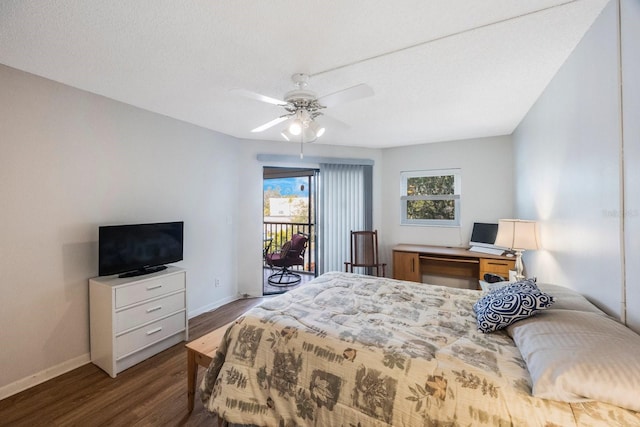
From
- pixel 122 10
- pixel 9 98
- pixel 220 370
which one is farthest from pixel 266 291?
pixel 122 10

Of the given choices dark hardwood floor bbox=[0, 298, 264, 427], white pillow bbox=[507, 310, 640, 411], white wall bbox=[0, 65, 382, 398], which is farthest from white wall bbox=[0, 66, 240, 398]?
white pillow bbox=[507, 310, 640, 411]

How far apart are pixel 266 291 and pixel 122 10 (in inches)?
150

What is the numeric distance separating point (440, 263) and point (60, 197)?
14.8 ft

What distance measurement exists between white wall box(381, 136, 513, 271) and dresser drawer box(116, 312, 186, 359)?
→ 324 centimetres

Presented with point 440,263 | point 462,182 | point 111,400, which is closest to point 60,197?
point 111,400

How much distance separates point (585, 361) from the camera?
97 cm

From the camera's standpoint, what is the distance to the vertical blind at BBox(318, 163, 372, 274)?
437 cm

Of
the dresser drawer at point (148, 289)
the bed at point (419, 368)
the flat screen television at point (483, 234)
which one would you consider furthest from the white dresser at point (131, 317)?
the flat screen television at point (483, 234)

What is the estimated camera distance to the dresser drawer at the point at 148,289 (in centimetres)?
226

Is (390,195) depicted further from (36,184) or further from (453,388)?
(36,184)

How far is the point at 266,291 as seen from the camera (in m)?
4.38

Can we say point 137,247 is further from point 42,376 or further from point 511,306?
point 511,306

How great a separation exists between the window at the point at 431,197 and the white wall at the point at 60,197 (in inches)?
136

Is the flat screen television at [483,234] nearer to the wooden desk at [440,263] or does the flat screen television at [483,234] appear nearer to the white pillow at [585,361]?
the wooden desk at [440,263]
